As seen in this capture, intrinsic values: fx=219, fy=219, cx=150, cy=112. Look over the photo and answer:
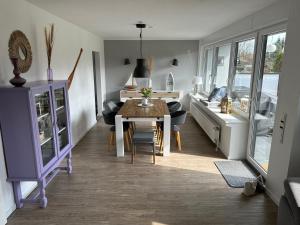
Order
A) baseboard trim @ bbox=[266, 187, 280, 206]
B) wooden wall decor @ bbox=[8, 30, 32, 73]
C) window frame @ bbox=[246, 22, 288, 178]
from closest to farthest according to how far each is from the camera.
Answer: wooden wall decor @ bbox=[8, 30, 32, 73] → baseboard trim @ bbox=[266, 187, 280, 206] → window frame @ bbox=[246, 22, 288, 178]

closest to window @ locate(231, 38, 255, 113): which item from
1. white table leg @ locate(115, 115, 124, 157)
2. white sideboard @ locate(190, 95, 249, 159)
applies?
white sideboard @ locate(190, 95, 249, 159)

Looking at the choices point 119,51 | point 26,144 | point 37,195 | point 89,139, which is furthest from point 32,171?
point 119,51

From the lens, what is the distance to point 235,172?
3.44 m

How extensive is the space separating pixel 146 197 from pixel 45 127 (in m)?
1.58

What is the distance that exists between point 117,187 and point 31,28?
96.8 inches

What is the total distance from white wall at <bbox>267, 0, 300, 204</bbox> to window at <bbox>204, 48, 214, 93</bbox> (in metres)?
4.07

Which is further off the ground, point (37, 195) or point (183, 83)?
point (183, 83)

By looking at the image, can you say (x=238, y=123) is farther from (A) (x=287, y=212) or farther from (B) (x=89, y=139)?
(B) (x=89, y=139)

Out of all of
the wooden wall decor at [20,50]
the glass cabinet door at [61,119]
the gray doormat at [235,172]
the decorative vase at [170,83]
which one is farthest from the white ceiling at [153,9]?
the decorative vase at [170,83]

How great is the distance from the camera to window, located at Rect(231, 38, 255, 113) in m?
3.88

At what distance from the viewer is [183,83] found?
7.62 meters

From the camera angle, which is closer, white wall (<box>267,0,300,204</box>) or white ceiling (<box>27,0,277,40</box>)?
white wall (<box>267,0,300,204</box>)

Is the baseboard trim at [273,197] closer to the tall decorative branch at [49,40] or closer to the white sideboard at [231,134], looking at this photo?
the white sideboard at [231,134]

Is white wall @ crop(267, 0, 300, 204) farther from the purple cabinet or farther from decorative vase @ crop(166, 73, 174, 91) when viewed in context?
decorative vase @ crop(166, 73, 174, 91)
